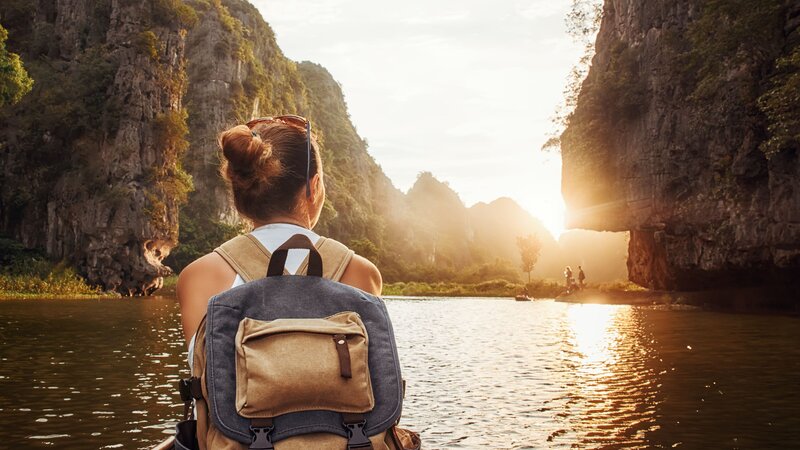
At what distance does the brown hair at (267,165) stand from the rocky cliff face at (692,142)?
24.2 meters

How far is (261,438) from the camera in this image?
2.22m

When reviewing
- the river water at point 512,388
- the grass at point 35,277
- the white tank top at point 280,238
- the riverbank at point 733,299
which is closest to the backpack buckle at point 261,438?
the white tank top at point 280,238

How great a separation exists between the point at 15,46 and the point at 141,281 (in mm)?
23511

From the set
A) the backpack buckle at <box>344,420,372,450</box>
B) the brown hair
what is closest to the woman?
the brown hair

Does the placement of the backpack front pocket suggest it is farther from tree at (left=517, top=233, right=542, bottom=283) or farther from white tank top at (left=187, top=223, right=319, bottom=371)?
tree at (left=517, top=233, right=542, bottom=283)

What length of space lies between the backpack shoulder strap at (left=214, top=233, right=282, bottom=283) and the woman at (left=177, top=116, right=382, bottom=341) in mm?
31

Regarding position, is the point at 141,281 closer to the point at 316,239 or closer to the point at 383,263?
the point at 316,239

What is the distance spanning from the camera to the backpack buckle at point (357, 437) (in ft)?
7.48

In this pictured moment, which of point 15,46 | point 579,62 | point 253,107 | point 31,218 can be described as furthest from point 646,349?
point 253,107

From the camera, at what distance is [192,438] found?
98.0 inches

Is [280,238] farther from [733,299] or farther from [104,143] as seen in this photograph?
[104,143]

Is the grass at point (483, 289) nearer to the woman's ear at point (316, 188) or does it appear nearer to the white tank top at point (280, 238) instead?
the woman's ear at point (316, 188)

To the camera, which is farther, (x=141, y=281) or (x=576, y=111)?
(x=141, y=281)

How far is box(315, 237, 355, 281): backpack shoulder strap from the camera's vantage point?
2455 mm
